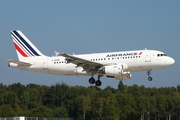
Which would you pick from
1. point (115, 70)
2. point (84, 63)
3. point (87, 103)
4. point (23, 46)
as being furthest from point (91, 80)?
point (87, 103)

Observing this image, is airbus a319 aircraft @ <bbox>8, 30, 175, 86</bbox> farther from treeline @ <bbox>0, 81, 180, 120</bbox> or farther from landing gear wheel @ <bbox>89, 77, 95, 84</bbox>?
treeline @ <bbox>0, 81, 180, 120</bbox>

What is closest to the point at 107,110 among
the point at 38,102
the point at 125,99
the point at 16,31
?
the point at 125,99

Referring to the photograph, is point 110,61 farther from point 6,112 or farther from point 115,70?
point 6,112

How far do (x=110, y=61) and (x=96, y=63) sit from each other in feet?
6.45

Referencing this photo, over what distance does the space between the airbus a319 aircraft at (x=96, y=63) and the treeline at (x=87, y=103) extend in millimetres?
56407

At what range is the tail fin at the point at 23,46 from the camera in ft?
256

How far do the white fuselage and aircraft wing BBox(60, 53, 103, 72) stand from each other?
2.23 feet

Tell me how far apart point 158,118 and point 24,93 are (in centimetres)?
4125

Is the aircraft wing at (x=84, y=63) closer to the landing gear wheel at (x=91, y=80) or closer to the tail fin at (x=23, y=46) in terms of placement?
the landing gear wheel at (x=91, y=80)

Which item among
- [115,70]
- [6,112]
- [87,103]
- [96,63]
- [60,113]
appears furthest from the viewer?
[87,103]

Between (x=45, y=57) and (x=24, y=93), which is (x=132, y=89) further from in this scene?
(x=45, y=57)

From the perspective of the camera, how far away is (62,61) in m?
74.9

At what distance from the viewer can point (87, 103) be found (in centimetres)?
14100

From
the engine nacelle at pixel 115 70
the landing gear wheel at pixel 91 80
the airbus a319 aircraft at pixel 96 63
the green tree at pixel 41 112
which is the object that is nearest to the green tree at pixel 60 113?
the green tree at pixel 41 112
